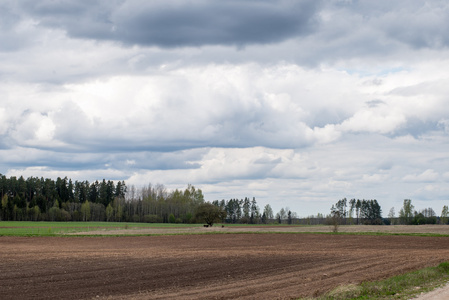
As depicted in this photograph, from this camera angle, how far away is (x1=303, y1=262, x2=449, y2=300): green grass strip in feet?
60.8

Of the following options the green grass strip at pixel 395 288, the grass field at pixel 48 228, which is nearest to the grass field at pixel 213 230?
the grass field at pixel 48 228

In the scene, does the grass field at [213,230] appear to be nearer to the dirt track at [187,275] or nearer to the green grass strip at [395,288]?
the dirt track at [187,275]

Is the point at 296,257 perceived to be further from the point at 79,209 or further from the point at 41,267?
the point at 79,209

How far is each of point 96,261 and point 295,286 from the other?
16.7 metres

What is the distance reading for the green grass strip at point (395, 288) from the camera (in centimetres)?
1855

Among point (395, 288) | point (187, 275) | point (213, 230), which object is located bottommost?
point (213, 230)

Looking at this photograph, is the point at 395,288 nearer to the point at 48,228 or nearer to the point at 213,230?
the point at 213,230

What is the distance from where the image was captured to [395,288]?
20328 mm

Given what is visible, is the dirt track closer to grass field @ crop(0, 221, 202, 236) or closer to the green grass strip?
the green grass strip

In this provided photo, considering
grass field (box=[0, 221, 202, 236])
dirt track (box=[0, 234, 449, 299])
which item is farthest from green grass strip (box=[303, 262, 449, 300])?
grass field (box=[0, 221, 202, 236])

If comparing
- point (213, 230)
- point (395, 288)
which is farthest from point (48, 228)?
point (395, 288)

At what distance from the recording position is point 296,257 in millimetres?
37531

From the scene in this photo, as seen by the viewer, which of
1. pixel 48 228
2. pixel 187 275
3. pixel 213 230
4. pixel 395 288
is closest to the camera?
pixel 395 288

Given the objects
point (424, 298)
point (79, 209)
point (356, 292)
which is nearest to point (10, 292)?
point (356, 292)
